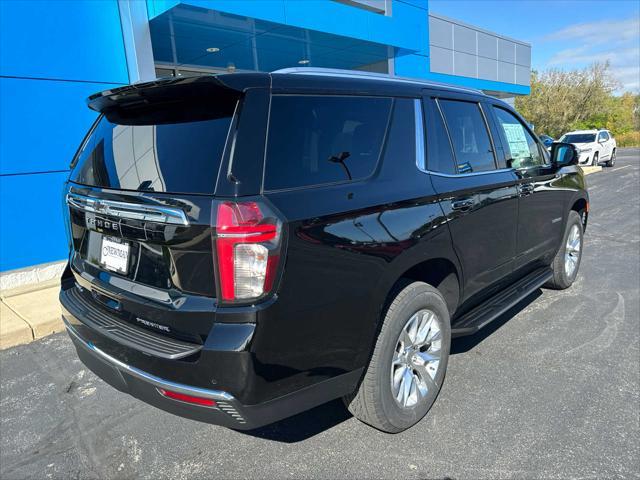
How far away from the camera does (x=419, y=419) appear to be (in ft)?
9.10

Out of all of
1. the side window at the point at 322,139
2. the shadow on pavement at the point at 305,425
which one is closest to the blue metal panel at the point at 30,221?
the shadow on pavement at the point at 305,425

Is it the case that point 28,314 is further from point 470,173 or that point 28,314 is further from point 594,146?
point 594,146

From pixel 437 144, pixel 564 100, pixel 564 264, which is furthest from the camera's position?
pixel 564 100

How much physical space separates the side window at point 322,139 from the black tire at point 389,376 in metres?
0.77

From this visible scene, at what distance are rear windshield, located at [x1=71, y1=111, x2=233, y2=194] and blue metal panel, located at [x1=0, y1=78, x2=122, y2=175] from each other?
4452 millimetres

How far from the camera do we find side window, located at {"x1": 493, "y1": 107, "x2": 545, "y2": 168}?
3.85m

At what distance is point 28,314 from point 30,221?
1894 mm

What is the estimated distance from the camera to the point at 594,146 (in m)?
20.2

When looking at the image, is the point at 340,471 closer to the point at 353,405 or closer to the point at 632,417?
the point at 353,405

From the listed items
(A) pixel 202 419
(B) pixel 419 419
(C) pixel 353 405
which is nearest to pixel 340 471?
(C) pixel 353 405

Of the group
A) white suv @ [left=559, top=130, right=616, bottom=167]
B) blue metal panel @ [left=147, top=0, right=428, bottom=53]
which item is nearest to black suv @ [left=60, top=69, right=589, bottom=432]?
blue metal panel @ [left=147, top=0, right=428, bottom=53]

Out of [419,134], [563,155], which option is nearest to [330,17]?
[563,155]

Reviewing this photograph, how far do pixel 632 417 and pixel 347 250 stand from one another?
216 cm

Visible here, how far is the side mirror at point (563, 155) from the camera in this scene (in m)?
4.45
